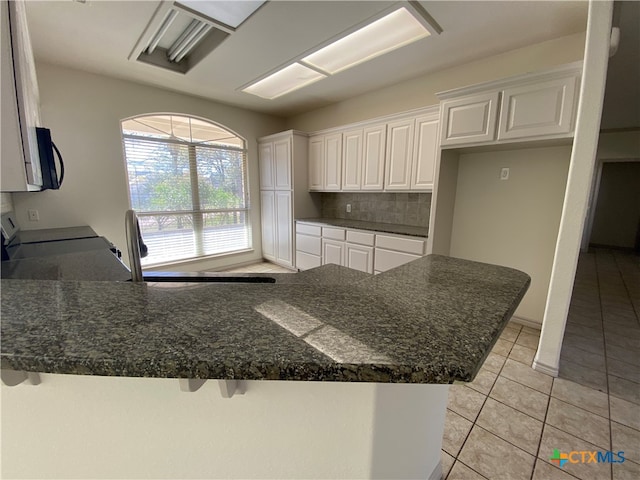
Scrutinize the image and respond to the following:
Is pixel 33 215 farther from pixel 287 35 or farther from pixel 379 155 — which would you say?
pixel 379 155

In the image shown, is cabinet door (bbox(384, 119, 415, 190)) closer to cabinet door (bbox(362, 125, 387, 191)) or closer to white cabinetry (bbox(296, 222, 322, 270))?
cabinet door (bbox(362, 125, 387, 191))

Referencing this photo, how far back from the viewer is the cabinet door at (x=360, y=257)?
331cm

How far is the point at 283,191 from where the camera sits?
4305 mm

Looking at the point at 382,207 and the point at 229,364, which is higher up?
the point at 382,207

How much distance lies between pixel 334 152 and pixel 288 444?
3.64 m

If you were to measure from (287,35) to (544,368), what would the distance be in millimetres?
3308

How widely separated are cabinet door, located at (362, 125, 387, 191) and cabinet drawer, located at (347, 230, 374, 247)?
2.01 feet

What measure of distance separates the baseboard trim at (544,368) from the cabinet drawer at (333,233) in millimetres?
2284

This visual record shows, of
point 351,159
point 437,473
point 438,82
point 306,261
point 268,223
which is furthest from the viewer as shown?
point 268,223

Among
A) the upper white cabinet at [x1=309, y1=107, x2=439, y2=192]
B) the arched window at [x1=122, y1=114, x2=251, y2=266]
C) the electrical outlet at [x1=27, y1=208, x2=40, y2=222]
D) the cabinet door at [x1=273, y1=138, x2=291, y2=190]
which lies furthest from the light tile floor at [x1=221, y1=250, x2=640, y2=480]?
the electrical outlet at [x1=27, y1=208, x2=40, y2=222]

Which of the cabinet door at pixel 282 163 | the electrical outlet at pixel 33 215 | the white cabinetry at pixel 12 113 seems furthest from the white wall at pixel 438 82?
the electrical outlet at pixel 33 215

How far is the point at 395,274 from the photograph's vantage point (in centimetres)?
85

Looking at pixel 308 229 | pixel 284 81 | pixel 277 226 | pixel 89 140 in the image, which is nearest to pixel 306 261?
pixel 308 229

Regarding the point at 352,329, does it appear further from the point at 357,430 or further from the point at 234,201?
the point at 234,201
